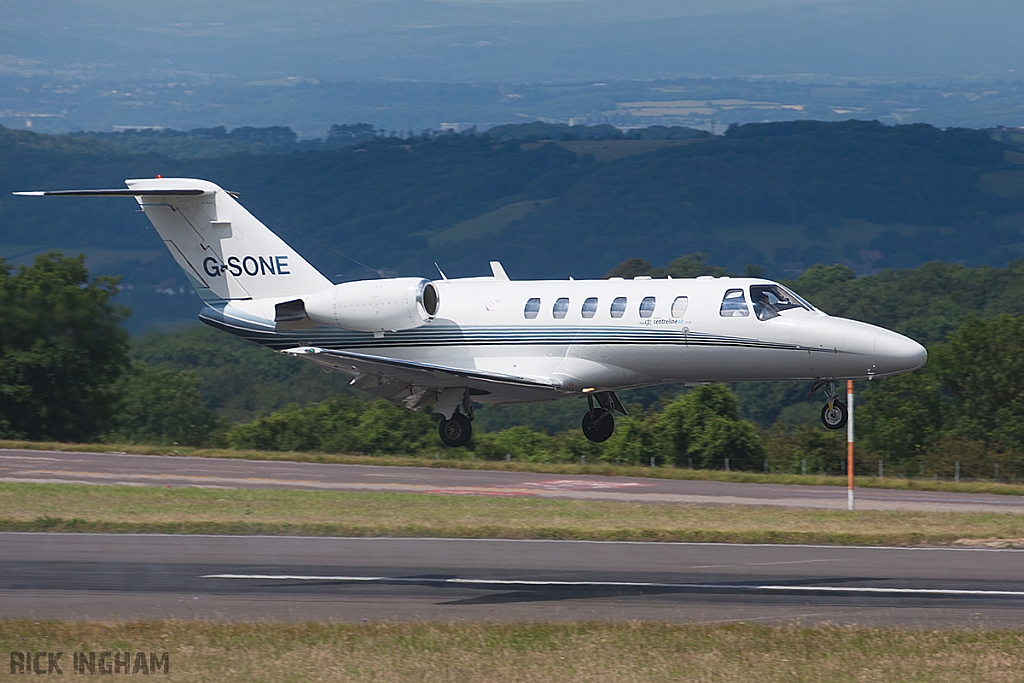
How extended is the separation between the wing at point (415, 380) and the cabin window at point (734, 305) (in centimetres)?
401

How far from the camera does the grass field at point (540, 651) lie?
1208 cm

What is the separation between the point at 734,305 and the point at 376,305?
818cm

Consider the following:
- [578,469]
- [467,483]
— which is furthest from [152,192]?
[578,469]

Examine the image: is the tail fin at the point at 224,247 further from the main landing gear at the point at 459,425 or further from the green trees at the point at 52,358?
the green trees at the point at 52,358

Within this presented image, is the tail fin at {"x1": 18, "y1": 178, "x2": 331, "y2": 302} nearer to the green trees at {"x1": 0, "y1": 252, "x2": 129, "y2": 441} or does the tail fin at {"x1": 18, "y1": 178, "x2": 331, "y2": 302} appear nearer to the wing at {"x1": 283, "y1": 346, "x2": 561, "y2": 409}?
the wing at {"x1": 283, "y1": 346, "x2": 561, "y2": 409}

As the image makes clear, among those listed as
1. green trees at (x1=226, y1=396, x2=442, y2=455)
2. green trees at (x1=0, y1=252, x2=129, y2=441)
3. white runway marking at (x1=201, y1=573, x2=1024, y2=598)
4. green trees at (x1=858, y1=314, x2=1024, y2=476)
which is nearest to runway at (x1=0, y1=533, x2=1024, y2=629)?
white runway marking at (x1=201, y1=573, x2=1024, y2=598)

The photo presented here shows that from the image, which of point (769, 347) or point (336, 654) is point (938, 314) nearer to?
point (769, 347)

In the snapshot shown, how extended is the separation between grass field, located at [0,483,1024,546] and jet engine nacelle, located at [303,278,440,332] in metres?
4.89

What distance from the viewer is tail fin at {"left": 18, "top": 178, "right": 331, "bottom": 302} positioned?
105 ft

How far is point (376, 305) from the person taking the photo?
30281 millimetres

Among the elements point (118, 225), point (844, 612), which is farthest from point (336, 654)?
point (118, 225)

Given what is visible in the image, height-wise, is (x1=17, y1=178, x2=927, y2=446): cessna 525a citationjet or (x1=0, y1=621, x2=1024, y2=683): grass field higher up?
(x1=17, y1=178, x2=927, y2=446): cessna 525a citationjet

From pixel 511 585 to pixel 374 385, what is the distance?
14556 millimetres

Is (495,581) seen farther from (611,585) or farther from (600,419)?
(600,419)
